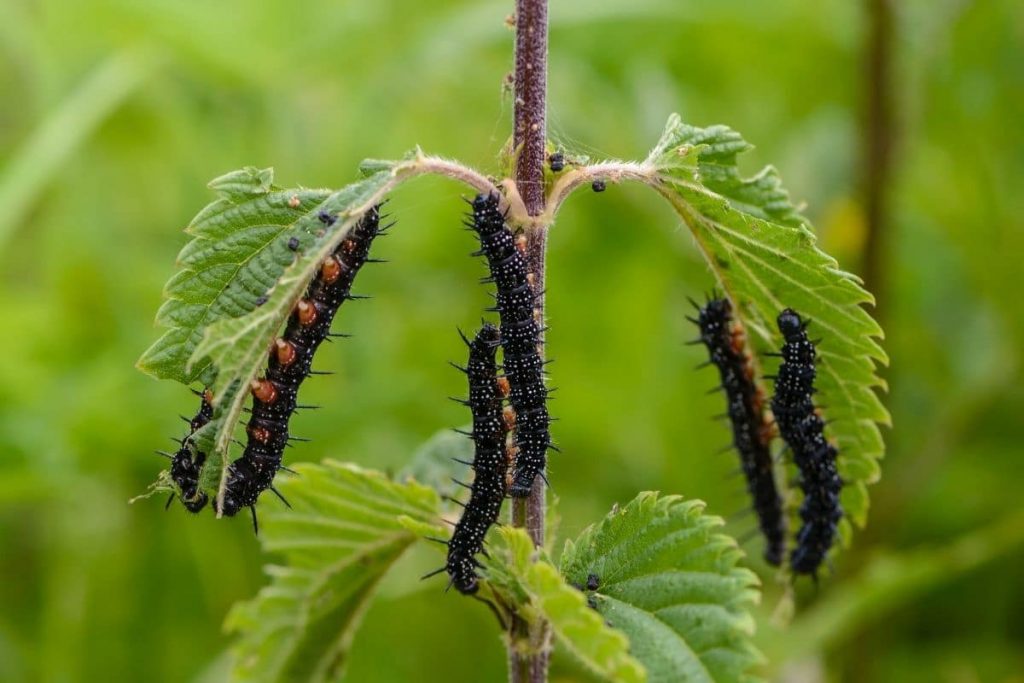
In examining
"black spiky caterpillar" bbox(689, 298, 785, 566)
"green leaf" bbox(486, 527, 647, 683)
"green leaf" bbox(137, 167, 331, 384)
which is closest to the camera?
"green leaf" bbox(486, 527, 647, 683)

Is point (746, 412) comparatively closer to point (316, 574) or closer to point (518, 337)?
point (518, 337)

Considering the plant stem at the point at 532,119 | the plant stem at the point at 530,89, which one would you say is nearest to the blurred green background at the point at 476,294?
the plant stem at the point at 532,119

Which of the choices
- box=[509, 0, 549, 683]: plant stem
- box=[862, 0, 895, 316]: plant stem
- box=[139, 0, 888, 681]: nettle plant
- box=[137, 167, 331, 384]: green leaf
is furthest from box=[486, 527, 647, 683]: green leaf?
box=[862, 0, 895, 316]: plant stem

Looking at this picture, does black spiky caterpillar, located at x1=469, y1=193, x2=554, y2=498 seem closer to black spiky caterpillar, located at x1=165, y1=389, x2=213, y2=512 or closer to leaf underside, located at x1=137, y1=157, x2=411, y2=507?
leaf underside, located at x1=137, y1=157, x2=411, y2=507

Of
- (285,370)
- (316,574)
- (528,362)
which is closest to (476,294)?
(316,574)

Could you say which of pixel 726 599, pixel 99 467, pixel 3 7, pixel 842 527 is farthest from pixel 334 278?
pixel 3 7

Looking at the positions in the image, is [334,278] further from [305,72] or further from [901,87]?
[305,72]
